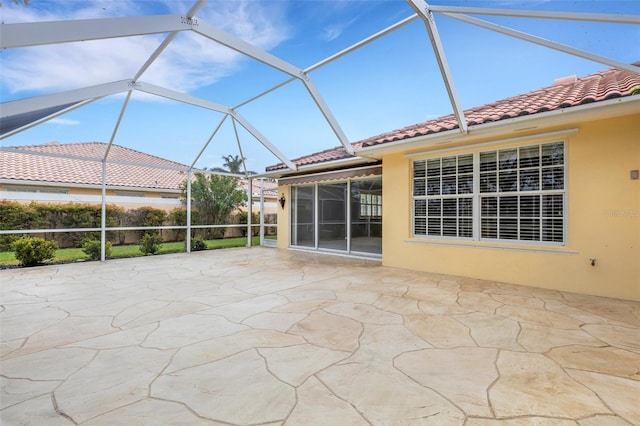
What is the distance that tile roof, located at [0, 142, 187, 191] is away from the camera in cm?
1591

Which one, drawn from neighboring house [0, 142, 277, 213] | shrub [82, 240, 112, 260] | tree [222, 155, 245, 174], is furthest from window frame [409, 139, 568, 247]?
tree [222, 155, 245, 174]

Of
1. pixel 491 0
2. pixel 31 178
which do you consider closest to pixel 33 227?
pixel 31 178

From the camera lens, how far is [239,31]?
7.59 meters

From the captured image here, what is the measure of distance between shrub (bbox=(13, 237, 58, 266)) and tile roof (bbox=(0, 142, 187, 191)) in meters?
4.71

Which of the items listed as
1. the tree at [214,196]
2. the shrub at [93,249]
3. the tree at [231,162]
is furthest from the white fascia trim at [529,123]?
the tree at [231,162]

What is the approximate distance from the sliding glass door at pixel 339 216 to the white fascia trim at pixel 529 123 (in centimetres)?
422

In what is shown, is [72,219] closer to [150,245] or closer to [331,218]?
[150,245]

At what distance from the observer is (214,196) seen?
21.0m

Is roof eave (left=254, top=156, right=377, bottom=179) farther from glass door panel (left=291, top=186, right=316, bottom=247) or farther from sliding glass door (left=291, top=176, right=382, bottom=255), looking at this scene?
glass door panel (left=291, top=186, right=316, bottom=247)

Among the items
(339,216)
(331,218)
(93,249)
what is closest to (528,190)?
(339,216)

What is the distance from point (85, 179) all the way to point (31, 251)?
919cm

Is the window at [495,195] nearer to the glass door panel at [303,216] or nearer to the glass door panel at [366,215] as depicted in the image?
the glass door panel at [366,215]

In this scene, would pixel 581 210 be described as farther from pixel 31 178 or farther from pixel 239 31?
pixel 31 178

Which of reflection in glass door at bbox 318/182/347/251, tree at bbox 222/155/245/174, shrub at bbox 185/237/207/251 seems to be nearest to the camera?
reflection in glass door at bbox 318/182/347/251
